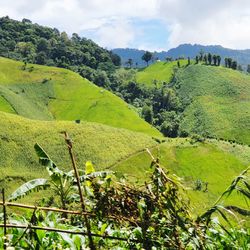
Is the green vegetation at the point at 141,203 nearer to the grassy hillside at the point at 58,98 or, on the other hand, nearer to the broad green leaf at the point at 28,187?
the broad green leaf at the point at 28,187

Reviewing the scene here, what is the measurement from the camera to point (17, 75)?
187 meters

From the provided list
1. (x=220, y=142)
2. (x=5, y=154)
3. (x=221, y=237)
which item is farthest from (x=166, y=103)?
(x=221, y=237)

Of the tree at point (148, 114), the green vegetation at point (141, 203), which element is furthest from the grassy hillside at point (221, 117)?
the green vegetation at point (141, 203)

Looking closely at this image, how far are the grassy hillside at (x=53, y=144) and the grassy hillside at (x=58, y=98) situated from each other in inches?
837

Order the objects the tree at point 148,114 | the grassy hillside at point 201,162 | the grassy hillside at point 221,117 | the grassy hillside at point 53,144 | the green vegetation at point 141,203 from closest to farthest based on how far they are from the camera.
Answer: the green vegetation at point 141,203 < the grassy hillside at point 53,144 < the grassy hillside at point 201,162 < the grassy hillside at point 221,117 < the tree at point 148,114

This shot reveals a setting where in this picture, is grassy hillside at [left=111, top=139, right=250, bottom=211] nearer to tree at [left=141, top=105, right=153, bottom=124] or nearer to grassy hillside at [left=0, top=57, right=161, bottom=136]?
grassy hillside at [left=0, top=57, right=161, bottom=136]

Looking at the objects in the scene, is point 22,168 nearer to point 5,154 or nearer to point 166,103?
point 5,154

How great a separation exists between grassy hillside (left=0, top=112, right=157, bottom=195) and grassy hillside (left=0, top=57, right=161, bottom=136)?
21.3m

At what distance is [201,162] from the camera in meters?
123

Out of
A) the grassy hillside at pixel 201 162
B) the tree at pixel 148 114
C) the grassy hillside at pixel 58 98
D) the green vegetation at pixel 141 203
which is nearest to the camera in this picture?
the green vegetation at pixel 141 203

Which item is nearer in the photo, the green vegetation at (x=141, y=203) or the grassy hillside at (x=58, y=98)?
the green vegetation at (x=141, y=203)

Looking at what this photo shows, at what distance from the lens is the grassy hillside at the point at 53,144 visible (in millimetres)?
108000

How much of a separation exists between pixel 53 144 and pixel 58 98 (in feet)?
215

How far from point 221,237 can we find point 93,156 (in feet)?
366
